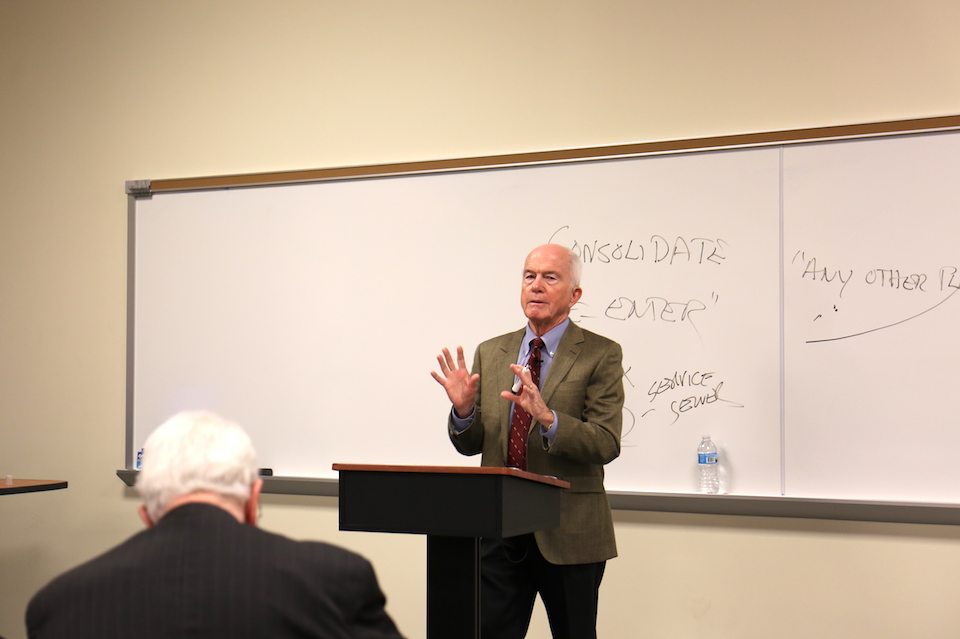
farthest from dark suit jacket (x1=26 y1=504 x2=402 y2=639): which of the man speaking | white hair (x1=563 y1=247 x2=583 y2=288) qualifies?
white hair (x1=563 y1=247 x2=583 y2=288)

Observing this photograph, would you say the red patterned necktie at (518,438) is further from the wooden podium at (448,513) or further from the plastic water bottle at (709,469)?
the plastic water bottle at (709,469)

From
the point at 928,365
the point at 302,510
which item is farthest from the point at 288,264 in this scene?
the point at 928,365

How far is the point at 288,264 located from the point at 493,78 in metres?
1.28

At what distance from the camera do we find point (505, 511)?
1845 millimetres

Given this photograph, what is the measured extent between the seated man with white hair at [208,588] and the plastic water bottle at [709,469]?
7.69ft

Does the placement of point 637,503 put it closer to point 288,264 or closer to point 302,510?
point 302,510

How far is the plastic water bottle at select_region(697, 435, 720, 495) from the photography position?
3.34 m

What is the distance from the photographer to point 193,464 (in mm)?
1257

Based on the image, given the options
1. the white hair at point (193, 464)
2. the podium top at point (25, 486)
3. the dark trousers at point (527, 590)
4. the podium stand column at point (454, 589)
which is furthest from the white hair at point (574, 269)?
the podium top at point (25, 486)

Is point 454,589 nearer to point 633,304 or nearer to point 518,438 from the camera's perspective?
point 518,438

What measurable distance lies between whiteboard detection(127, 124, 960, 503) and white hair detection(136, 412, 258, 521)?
2.40 meters

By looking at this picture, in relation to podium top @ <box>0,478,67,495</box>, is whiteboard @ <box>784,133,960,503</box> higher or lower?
higher

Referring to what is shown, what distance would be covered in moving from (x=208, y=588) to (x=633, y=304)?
8.62ft

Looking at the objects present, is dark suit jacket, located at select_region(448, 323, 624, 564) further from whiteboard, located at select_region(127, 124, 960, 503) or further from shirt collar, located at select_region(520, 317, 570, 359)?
whiteboard, located at select_region(127, 124, 960, 503)
